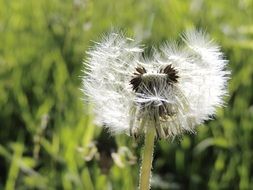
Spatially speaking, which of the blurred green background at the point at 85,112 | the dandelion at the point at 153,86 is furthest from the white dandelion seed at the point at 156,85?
the blurred green background at the point at 85,112

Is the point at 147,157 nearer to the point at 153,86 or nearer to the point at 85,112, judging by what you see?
the point at 153,86

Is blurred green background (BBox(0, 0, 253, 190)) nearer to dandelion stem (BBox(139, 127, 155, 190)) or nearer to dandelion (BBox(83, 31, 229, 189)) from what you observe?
dandelion (BBox(83, 31, 229, 189))

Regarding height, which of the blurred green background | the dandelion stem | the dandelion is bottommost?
the dandelion stem

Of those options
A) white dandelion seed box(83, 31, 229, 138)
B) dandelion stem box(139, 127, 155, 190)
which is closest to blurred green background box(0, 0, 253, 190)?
white dandelion seed box(83, 31, 229, 138)

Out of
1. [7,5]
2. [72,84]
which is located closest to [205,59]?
[72,84]

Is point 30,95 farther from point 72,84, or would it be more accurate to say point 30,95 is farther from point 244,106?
point 244,106

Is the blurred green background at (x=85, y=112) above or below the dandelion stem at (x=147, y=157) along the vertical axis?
above

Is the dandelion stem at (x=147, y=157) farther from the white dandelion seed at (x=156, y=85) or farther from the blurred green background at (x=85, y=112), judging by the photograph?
the blurred green background at (x=85, y=112)

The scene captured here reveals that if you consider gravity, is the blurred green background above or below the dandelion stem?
above
